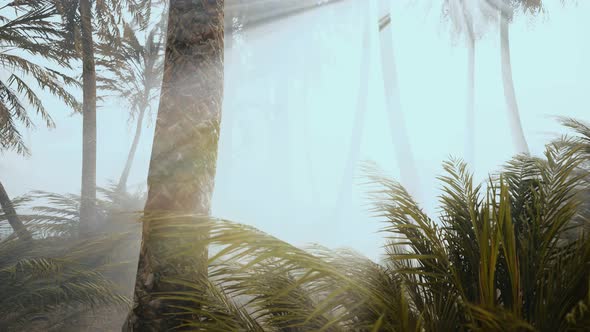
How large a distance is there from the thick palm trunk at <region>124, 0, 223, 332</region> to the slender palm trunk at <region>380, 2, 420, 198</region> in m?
10.7

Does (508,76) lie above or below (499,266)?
above

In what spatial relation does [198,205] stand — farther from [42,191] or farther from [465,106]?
[465,106]

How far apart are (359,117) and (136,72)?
10.0m

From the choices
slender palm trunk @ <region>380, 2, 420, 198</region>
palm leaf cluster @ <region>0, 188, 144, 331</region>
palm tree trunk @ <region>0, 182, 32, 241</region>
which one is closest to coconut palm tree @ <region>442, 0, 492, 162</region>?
slender palm trunk @ <region>380, 2, 420, 198</region>

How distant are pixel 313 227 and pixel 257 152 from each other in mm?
6802

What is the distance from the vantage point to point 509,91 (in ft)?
37.7

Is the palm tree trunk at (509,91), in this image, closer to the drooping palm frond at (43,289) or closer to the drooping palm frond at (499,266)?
the drooping palm frond at (499,266)

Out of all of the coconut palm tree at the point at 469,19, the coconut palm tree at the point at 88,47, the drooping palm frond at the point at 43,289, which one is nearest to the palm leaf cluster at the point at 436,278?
the drooping palm frond at the point at 43,289

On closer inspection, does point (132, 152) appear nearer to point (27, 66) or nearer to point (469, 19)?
point (27, 66)

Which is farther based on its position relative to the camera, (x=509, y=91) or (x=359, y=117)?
(x=359, y=117)

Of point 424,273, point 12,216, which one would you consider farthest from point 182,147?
point 12,216

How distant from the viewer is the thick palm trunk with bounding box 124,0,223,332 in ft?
6.79

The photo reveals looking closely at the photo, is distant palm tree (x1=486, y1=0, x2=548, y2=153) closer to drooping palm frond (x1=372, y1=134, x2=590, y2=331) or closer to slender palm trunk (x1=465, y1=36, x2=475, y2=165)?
slender palm trunk (x1=465, y1=36, x2=475, y2=165)

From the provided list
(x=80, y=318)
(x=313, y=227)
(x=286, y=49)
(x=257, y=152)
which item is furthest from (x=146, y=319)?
(x=313, y=227)
